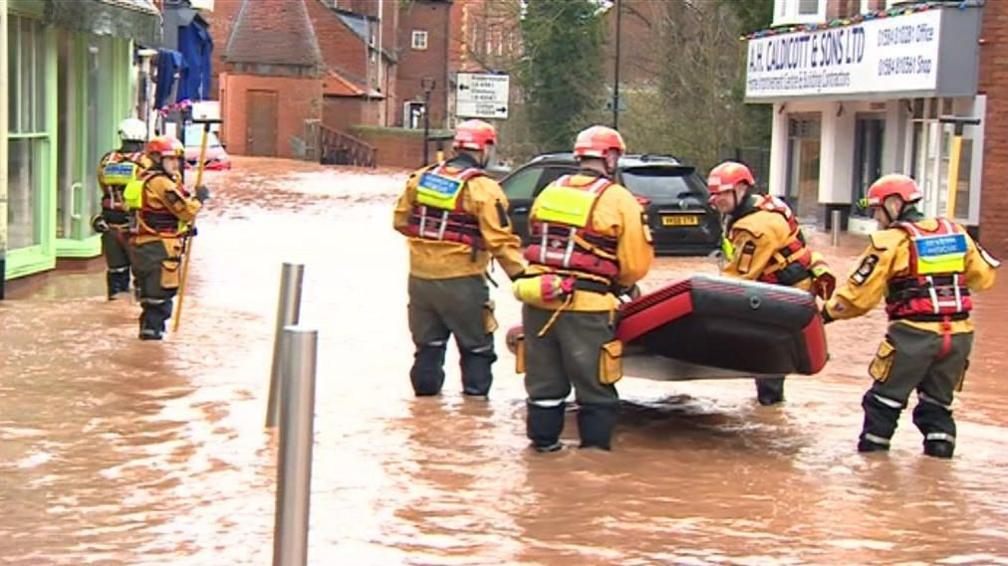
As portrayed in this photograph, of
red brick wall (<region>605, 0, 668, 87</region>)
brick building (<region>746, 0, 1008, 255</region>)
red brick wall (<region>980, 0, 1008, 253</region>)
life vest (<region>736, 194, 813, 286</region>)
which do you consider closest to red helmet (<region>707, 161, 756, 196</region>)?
life vest (<region>736, 194, 813, 286</region>)

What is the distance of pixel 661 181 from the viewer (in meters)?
23.1

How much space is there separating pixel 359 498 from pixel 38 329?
21.9 ft

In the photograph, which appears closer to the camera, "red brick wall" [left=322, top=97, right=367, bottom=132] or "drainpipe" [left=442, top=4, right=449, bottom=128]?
"red brick wall" [left=322, top=97, right=367, bottom=132]

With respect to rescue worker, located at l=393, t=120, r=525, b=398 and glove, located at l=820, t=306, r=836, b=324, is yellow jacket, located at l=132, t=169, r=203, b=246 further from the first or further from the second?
glove, located at l=820, t=306, r=836, b=324

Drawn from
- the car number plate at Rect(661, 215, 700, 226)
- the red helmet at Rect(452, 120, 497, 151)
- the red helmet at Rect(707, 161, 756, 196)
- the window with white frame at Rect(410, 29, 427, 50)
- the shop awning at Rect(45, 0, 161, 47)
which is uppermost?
the window with white frame at Rect(410, 29, 427, 50)

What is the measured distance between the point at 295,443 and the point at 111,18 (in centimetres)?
1432

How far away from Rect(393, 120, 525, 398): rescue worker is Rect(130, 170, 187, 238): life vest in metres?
3.03

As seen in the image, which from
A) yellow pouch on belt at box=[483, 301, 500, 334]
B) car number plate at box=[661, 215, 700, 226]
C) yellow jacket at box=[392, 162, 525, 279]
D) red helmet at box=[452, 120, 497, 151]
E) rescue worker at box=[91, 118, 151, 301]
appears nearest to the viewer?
yellow jacket at box=[392, 162, 525, 279]

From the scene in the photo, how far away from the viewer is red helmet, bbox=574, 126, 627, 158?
891 centimetres

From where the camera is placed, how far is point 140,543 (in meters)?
6.91

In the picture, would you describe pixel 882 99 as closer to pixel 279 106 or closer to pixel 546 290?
pixel 546 290

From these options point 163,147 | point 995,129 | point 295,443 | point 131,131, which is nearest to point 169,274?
point 163,147

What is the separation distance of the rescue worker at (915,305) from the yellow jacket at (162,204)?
18.8ft

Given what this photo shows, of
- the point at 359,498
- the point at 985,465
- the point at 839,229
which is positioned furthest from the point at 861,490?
the point at 839,229
